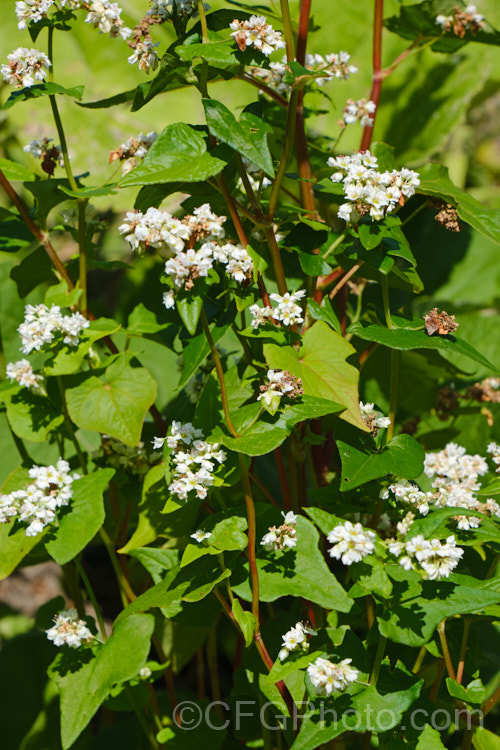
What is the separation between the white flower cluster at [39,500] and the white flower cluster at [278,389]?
311mm

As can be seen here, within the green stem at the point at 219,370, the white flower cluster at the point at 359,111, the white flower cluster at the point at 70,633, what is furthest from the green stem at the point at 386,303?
the white flower cluster at the point at 70,633

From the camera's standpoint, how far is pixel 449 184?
0.97m

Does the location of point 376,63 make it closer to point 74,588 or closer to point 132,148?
point 132,148

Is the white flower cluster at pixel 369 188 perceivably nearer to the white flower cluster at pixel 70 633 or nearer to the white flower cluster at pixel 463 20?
the white flower cluster at pixel 463 20

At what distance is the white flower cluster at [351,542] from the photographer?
0.70 meters

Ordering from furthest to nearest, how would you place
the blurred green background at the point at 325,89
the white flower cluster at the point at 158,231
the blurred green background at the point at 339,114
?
the blurred green background at the point at 325,89 < the blurred green background at the point at 339,114 < the white flower cluster at the point at 158,231

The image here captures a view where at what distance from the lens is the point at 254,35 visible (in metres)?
0.70

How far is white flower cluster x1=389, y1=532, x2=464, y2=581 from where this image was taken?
27.7 inches

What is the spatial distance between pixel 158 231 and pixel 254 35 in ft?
0.73

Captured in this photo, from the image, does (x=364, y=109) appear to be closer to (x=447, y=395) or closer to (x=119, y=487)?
(x=447, y=395)

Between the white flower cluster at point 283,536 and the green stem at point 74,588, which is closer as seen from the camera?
the white flower cluster at point 283,536

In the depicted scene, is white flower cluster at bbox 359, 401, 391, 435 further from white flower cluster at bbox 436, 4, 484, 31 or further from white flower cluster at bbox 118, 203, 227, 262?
white flower cluster at bbox 436, 4, 484, 31

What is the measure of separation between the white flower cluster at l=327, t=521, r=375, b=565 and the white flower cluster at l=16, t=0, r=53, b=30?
68 centimetres

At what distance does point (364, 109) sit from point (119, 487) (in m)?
0.69
